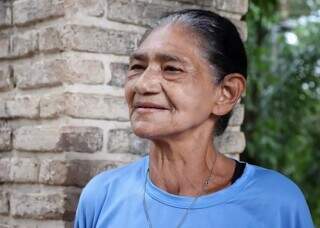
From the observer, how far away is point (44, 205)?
8.96 ft

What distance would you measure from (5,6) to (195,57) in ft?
4.00

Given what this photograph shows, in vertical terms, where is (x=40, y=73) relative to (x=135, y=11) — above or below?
below

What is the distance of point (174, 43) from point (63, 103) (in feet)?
2.43

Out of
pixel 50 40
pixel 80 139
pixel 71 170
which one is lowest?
pixel 71 170

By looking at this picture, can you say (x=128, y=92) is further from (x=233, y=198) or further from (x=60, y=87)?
(x=60, y=87)

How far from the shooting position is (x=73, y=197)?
106 inches

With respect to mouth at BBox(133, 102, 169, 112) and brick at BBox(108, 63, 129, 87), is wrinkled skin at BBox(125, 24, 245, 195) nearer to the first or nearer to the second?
mouth at BBox(133, 102, 169, 112)

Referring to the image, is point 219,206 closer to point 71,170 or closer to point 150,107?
point 150,107

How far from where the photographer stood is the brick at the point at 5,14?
299 centimetres

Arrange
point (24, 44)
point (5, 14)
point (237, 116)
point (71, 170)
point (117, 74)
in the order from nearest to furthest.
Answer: point (71, 170)
point (117, 74)
point (24, 44)
point (5, 14)
point (237, 116)

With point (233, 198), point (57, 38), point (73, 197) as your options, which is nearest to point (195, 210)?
point (233, 198)

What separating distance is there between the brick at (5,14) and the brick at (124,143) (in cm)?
69

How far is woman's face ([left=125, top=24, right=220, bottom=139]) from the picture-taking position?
207 cm

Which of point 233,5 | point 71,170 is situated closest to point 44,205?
point 71,170
